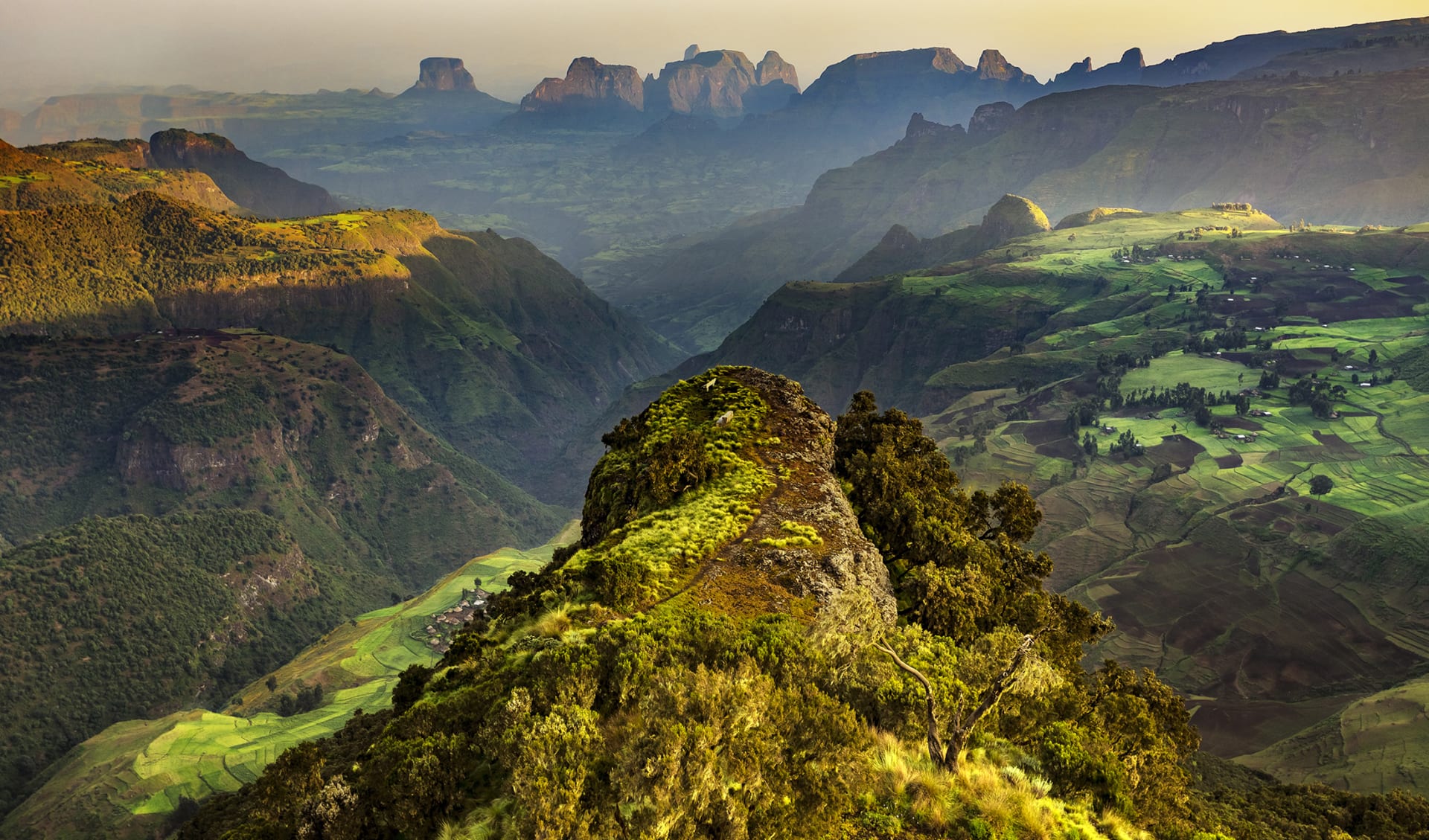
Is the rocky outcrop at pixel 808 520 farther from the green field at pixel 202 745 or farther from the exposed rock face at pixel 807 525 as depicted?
the green field at pixel 202 745

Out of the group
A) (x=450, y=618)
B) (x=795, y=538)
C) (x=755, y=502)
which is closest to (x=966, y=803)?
(x=795, y=538)

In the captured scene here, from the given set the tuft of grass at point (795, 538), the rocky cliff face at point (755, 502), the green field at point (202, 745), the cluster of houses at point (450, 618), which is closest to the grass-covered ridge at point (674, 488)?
the rocky cliff face at point (755, 502)

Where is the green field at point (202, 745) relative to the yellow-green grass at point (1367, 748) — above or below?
below

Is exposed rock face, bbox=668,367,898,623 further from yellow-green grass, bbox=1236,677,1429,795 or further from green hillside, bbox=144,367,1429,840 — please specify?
yellow-green grass, bbox=1236,677,1429,795

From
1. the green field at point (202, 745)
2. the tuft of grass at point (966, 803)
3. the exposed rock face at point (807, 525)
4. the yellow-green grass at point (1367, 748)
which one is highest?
the exposed rock face at point (807, 525)

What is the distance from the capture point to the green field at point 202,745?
114 meters

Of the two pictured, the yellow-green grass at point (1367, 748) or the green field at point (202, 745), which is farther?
the green field at point (202, 745)

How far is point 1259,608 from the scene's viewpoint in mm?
158125

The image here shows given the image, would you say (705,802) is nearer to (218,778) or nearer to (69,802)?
(218,778)

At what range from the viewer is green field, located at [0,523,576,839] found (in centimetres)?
11450

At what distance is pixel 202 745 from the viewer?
421ft

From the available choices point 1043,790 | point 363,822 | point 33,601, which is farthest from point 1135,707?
point 33,601

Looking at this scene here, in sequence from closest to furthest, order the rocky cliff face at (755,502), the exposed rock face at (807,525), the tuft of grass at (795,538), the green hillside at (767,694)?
the green hillside at (767,694), the rocky cliff face at (755,502), the exposed rock face at (807,525), the tuft of grass at (795,538)

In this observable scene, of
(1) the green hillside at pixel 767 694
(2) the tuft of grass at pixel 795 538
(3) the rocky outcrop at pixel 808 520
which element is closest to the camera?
(1) the green hillside at pixel 767 694
